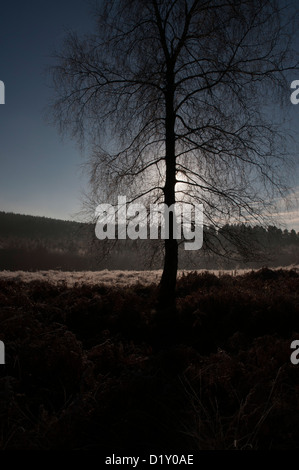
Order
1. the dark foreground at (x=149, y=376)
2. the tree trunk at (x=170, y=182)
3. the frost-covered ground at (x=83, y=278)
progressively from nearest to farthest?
the dark foreground at (x=149, y=376), the tree trunk at (x=170, y=182), the frost-covered ground at (x=83, y=278)

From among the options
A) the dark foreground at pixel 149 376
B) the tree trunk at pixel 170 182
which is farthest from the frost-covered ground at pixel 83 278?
the tree trunk at pixel 170 182

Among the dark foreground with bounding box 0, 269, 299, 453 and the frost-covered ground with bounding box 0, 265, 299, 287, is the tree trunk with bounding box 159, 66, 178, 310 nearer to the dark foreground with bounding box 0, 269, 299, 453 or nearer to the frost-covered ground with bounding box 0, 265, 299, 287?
the dark foreground with bounding box 0, 269, 299, 453

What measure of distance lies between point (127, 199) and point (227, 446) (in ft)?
21.9

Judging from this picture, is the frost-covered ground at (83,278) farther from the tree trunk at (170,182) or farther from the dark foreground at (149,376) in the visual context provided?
the tree trunk at (170,182)

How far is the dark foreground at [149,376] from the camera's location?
10.9ft

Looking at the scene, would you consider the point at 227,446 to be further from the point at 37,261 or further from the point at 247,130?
the point at 37,261

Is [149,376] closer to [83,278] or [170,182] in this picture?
[170,182]

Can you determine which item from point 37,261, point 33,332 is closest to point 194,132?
point 33,332

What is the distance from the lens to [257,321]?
25.0 ft

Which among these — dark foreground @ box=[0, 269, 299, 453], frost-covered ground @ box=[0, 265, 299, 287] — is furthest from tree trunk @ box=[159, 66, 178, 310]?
frost-covered ground @ box=[0, 265, 299, 287]

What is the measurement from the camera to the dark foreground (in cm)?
334

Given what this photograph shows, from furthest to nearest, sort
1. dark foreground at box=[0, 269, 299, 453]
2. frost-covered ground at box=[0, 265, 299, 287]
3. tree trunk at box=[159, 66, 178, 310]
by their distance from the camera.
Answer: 1. frost-covered ground at box=[0, 265, 299, 287]
2. tree trunk at box=[159, 66, 178, 310]
3. dark foreground at box=[0, 269, 299, 453]

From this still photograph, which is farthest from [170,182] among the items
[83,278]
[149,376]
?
[83,278]

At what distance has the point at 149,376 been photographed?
14.6ft
